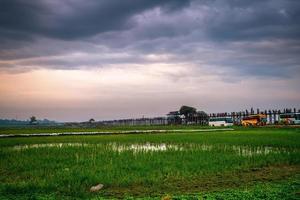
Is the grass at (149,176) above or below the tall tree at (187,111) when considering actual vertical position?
below

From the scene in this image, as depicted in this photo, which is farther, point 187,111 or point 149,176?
point 187,111

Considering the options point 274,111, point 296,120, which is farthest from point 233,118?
point 296,120

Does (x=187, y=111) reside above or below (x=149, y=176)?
above

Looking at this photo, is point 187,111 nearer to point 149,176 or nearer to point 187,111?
point 187,111

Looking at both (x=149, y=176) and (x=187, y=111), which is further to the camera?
(x=187, y=111)

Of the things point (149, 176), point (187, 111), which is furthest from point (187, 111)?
point (149, 176)

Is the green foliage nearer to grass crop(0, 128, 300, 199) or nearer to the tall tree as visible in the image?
the tall tree

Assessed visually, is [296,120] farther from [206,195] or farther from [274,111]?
[206,195]

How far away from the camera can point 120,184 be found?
1066 cm

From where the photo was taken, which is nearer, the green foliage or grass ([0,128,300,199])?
grass ([0,128,300,199])

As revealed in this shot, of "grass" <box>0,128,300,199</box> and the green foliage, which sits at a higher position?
the green foliage

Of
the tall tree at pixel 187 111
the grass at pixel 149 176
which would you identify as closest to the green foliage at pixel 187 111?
the tall tree at pixel 187 111

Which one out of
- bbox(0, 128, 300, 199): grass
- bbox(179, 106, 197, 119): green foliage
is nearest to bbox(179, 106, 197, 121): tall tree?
bbox(179, 106, 197, 119): green foliage

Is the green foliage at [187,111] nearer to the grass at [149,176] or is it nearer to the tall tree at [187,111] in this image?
the tall tree at [187,111]
